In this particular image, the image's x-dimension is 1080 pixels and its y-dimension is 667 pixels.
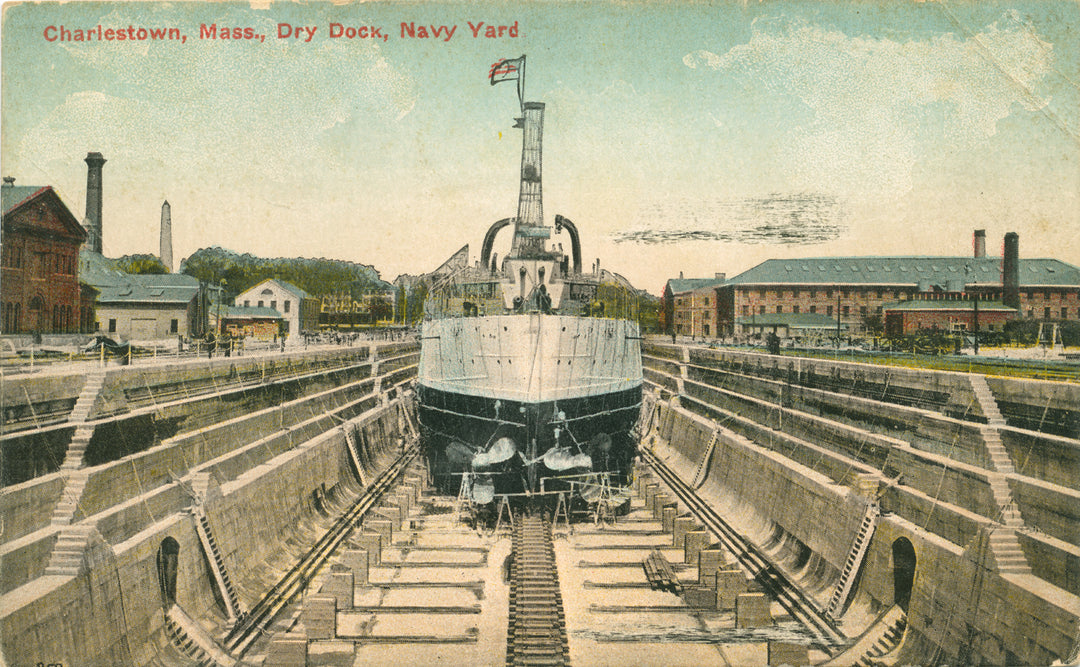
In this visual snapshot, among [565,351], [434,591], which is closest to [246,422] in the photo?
[434,591]

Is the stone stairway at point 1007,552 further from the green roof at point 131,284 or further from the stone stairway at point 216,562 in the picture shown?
the green roof at point 131,284

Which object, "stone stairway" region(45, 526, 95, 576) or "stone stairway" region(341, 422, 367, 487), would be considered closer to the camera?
"stone stairway" region(45, 526, 95, 576)

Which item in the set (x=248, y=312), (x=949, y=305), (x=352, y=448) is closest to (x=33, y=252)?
(x=248, y=312)

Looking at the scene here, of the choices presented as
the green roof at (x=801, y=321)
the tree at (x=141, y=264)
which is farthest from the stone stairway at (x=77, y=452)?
the green roof at (x=801, y=321)

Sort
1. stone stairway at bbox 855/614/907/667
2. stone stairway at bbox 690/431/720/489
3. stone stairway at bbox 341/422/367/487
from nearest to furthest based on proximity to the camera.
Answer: stone stairway at bbox 855/614/907/667 → stone stairway at bbox 341/422/367/487 → stone stairway at bbox 690/431/720/489

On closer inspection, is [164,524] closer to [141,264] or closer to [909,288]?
[141,264]

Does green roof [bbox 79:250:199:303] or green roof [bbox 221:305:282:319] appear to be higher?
green roof [bbox 79:250:199:303]

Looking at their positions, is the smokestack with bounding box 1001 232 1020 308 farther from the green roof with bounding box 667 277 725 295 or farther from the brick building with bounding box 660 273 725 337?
the brick building with bounding box 660 273 725 337

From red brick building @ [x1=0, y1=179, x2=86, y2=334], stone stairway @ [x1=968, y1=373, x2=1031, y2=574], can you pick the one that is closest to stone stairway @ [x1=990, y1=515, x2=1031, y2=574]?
stone stairway @ [x1=968, y1=373, x2=1031, y2=574]
